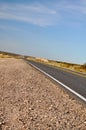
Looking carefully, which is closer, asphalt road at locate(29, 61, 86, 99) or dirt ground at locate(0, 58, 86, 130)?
dirt ground at locate(0, 58, 86, 130)

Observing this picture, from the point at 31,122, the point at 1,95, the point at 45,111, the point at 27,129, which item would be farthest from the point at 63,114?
the point at 1,95

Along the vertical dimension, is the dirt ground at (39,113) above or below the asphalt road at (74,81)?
below

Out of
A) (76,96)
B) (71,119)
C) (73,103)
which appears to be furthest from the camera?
(76,96)

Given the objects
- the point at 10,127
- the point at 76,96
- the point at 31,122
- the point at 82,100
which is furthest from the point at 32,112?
the point at 76,96

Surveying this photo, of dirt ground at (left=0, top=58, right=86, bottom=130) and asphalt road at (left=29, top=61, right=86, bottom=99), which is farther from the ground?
asphalt road at (left=29, top=61, right=86, bottom=99)

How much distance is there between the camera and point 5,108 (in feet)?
28.3

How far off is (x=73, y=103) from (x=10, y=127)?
4.07 meters

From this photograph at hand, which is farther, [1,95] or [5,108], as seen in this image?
[1,95]

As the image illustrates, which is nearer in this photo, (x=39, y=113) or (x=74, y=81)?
(x=39, y=113)

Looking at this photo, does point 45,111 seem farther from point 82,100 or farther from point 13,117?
point 82,100

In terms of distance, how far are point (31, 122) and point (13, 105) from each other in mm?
1958

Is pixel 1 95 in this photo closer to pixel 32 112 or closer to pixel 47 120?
pixel 32 112

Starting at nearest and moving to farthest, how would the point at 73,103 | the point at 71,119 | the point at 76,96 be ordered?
the point at 71,119 → the point at 73,103 → the point at 76,96

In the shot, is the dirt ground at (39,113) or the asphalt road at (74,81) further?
the asphalt road at (74,81)
